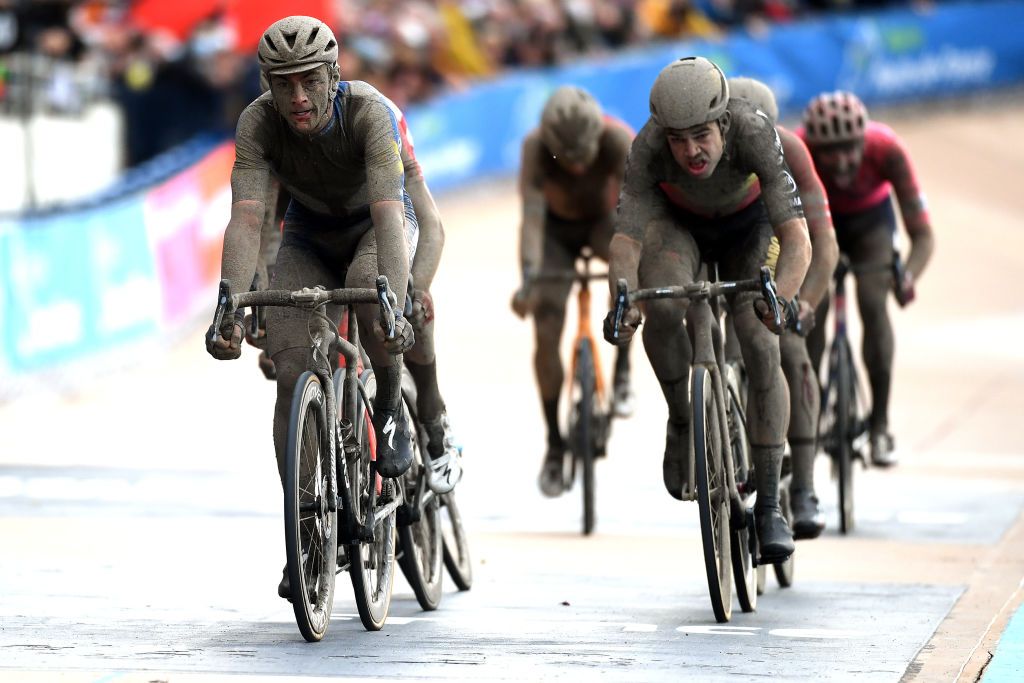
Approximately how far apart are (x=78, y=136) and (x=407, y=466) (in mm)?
13150

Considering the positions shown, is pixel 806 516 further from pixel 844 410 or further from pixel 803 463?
pixel 844 410

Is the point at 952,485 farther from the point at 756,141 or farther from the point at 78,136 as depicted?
the point at 78,136

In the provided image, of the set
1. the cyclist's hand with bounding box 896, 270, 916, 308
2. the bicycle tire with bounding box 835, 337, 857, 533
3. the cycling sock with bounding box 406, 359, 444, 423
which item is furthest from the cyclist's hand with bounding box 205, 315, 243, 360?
the cyclist's hand with bounding box 896, 270, 916, 308

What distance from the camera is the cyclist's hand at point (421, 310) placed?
721 centimetres

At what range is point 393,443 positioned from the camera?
7.30 meters

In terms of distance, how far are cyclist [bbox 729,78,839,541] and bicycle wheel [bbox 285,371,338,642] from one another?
2045mm

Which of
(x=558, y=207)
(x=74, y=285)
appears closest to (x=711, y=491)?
(x=558, y=207)

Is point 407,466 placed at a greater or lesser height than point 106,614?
greater

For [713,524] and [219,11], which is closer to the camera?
[713,524]

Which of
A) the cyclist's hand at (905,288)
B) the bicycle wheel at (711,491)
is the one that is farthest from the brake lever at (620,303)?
the cyclist's hand at (905,288)

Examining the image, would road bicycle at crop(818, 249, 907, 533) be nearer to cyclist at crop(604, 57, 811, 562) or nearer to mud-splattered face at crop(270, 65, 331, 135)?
cyclist at crop(604, 57, 811, 562)

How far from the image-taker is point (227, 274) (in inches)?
272

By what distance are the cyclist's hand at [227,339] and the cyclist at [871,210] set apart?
4.14 m

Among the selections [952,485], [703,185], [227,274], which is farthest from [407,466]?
[952,485]
